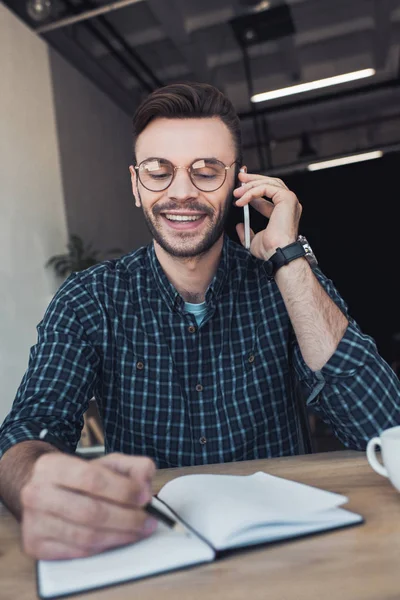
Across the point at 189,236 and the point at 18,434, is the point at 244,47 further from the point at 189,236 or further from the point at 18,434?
the point at 18,434

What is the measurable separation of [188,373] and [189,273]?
0.26 meters

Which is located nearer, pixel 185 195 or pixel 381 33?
pixel 185 195

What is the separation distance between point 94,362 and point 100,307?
13 cm

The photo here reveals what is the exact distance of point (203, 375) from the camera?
4.51 ft

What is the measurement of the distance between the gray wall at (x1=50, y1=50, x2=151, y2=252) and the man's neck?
3.42 meters

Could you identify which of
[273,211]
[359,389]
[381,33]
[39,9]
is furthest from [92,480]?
[381,33]

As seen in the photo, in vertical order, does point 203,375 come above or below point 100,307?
below

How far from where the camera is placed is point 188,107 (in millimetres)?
1475

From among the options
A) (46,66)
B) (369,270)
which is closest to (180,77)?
(46,66)

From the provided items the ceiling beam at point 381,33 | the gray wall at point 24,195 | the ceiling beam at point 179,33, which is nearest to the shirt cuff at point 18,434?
the gray wall at point 24,195

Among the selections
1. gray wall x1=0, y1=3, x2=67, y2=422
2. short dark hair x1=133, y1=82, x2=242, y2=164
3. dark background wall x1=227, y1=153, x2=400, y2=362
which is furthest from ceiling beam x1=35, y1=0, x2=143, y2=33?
dark background wall x1=227, y1=153, x2=400, y2=362

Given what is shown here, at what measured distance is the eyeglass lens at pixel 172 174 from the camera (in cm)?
137

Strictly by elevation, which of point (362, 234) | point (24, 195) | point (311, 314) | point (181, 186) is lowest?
point (311, 314)

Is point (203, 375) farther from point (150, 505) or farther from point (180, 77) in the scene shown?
point (180, 77)
